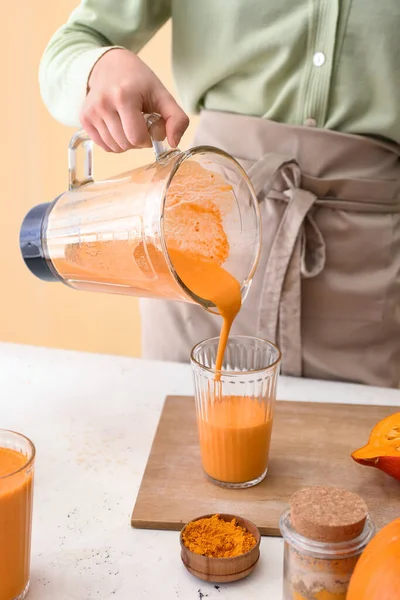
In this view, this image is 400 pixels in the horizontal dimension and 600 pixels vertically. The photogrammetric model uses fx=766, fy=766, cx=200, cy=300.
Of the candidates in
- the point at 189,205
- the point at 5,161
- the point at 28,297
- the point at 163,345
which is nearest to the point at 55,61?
the point at 189,205

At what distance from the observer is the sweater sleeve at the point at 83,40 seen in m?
1.00

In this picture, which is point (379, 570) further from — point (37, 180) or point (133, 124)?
point (37, 180)

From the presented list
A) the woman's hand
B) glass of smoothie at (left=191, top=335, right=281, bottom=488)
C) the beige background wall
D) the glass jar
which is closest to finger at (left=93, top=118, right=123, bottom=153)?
the woman's hand

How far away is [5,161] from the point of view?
2.03m

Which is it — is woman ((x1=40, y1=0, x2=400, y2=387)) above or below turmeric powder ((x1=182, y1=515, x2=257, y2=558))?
above

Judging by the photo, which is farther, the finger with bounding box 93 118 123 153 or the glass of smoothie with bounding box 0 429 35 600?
the finger with bounding box 93 118 123 153

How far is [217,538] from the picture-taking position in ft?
2.26

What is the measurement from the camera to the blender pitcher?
2.49 feet

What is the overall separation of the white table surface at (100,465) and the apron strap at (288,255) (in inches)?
3.2

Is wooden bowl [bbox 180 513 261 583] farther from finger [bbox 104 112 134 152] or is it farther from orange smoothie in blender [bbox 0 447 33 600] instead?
finger [bbox 104 112 134 152]

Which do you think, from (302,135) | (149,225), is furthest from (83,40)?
(149,225)

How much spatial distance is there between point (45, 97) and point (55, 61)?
57mm

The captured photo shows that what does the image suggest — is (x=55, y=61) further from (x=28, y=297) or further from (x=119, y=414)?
(x=28, y=297)

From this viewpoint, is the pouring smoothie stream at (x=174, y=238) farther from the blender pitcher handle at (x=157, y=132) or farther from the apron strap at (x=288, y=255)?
the apron strap at (x=288, y=255)
